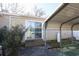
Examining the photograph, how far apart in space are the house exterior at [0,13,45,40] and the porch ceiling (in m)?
0.19

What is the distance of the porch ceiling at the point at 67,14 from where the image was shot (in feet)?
8.68

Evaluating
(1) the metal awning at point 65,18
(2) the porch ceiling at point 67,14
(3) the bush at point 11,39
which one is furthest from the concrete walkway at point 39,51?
(2) the porch ceiling at point 67,14

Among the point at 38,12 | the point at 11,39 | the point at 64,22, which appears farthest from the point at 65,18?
the point at 11,39

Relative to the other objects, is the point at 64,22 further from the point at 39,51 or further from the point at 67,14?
the point at 39,51

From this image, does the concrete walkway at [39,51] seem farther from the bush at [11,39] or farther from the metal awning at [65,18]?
the metal awning at [65,18]

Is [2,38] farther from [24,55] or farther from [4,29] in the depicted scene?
[24,55]

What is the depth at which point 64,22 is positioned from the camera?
2.78 meters

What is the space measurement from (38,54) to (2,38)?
0.67 meters

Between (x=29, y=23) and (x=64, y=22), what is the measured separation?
59cm

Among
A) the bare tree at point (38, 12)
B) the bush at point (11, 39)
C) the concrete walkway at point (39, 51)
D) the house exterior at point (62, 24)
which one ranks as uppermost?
the bare tree at point (38, 12)

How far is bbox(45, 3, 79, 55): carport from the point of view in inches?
107

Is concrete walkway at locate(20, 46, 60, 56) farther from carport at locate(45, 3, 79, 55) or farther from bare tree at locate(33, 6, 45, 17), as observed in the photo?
bare tree at locate(33, 6, 45, 17)

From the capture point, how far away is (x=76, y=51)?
9.14ft

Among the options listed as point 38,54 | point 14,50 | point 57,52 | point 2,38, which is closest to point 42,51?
point 38,54
